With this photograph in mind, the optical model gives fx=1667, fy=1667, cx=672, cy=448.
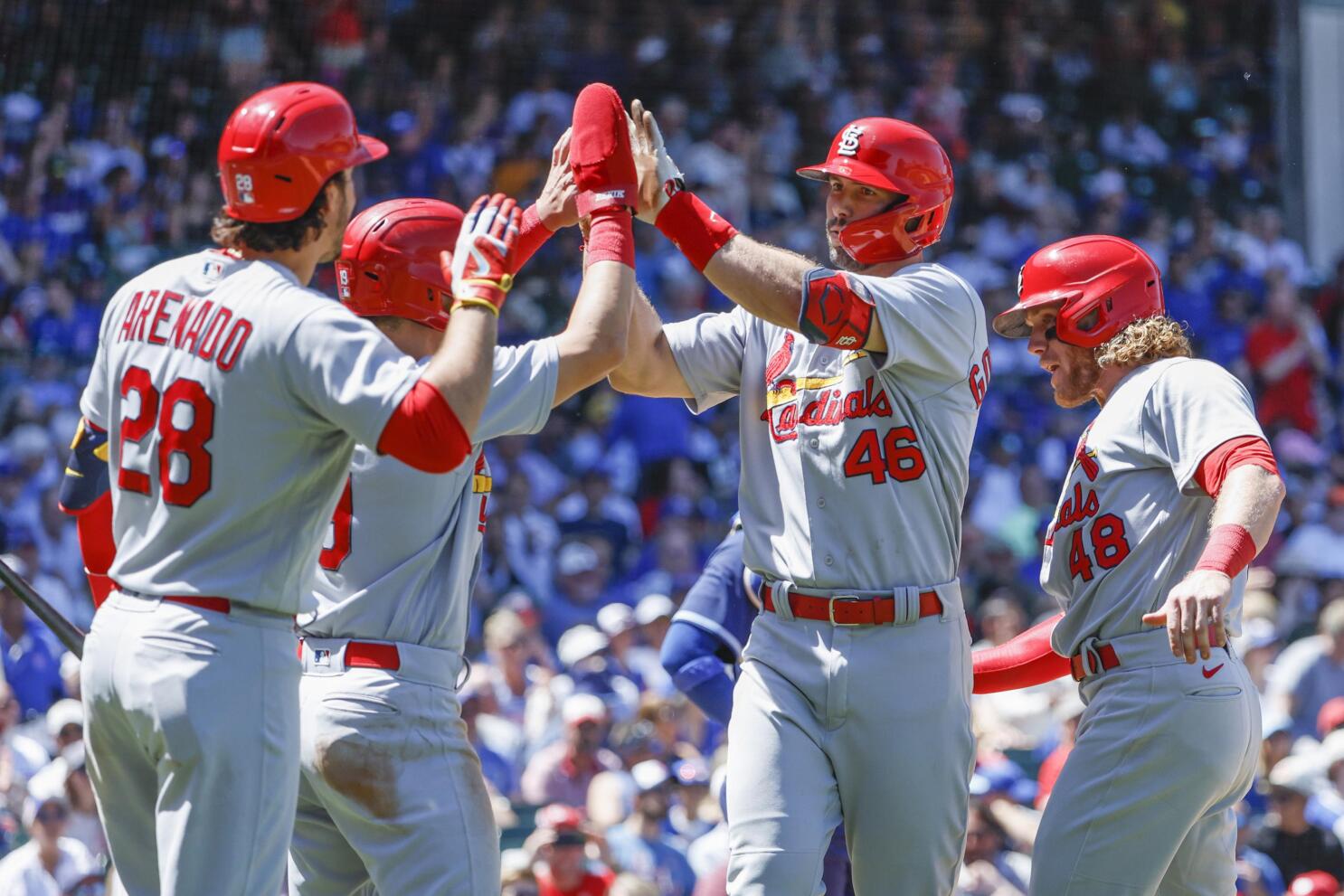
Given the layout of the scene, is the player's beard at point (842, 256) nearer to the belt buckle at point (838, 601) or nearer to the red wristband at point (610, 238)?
the red wristband at point (610, 238)

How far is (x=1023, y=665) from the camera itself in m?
4.48

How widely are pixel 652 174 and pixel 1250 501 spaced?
61.8 inches

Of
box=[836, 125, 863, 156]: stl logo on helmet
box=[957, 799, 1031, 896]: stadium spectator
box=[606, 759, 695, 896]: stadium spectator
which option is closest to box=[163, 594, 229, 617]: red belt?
box=[836, 125, 863, 156]: stl logo on helmet

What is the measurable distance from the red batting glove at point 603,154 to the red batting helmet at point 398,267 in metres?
0.37

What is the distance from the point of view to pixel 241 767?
307 centimetres

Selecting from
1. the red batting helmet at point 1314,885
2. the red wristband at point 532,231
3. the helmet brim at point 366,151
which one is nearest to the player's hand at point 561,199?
the red wristband at point 532,231

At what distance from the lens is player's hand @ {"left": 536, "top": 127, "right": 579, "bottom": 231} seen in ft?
13.5

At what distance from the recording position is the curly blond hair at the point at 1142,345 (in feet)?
13.7

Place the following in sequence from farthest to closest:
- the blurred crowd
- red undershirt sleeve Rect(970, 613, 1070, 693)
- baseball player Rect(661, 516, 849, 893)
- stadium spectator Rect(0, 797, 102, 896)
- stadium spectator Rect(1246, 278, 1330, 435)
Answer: stadium spectator Rect(1246, 278, 1330, 435)
the blurred crowd
stadium spectator Rect(0, 797, 102, 896)
baseball player Rect(661, 516, 849, 893)
red undershirt sleeve Rect(970, 613, 1070, 693)

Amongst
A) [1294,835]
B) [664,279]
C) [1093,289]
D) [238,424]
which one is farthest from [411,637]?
[664,279]

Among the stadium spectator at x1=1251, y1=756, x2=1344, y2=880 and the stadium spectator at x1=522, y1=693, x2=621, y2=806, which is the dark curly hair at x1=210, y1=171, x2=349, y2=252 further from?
the stadium spectator at x1=1251, y1=756, x2=1344, y2=880

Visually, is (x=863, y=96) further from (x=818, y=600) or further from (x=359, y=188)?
(x=818, y=600)

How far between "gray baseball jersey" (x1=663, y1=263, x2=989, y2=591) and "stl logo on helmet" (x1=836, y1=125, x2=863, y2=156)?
0.34 meters

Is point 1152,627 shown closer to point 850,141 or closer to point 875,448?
point 875,448
